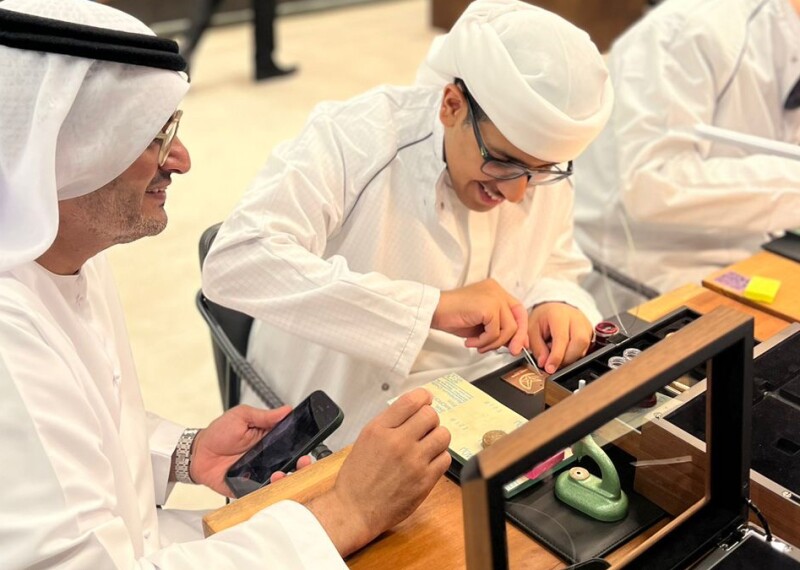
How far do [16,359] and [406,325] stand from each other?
681 mm

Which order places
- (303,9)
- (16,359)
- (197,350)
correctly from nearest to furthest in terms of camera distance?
1. (16,359)
2. (197,350)
3. (303,9)

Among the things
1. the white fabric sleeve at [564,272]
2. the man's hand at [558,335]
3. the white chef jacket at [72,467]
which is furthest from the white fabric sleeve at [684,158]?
the white chef jacket at [72,467]

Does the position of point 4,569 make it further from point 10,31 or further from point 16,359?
point 10,31

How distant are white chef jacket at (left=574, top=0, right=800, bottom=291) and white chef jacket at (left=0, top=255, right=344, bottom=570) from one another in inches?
54.7

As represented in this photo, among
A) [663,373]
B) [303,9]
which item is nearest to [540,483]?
[663,373]

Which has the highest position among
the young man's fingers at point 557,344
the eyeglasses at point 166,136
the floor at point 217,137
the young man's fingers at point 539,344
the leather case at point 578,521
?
the eyeglasses at point 166,136

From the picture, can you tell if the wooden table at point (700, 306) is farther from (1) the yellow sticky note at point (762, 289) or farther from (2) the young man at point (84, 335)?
(2) the young man at point (84, 335)

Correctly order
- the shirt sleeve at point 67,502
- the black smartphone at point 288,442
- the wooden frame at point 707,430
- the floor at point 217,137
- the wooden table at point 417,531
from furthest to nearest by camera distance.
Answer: the floor at point 217,137, the black smartphone at point 288,442, the wooden table at point 417,531, the shirt sleeve at point 67,502, the wooden frame at point 707,430

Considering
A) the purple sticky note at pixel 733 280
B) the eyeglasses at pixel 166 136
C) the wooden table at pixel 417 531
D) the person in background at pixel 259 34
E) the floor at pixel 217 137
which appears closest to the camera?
the wooden table at pixel 417 531

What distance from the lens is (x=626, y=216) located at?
2.23 meters

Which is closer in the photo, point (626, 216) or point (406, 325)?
point (406, 325)

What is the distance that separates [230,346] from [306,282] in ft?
1.14

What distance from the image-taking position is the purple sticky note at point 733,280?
1673mm

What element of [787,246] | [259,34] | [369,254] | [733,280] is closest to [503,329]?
[369,254]
